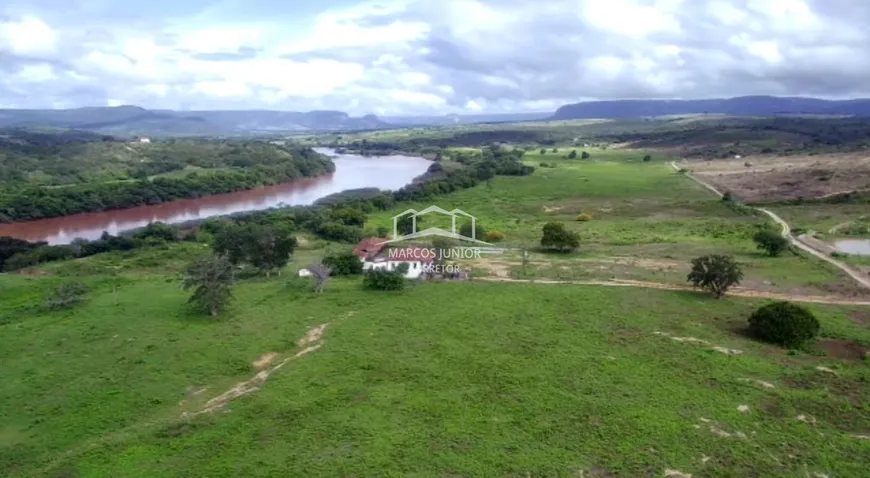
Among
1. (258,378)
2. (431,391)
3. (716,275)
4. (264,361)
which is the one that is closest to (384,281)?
(264,361)

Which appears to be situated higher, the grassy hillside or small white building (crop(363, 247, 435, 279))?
the grassy hillside

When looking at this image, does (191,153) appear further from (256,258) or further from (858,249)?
(858,249)

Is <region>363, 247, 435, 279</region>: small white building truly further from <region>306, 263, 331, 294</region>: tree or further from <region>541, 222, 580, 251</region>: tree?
<region>541, 222, 580, 251</region>: tree

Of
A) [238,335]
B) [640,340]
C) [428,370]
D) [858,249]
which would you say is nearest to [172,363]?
[238,335]

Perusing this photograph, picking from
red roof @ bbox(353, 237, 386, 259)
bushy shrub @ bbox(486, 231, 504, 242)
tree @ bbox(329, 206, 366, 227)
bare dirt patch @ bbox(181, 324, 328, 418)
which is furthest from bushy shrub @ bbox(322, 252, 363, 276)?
tree @ bbox(329, 206, 366, 227)

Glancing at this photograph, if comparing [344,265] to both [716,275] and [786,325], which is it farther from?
[786,325]
